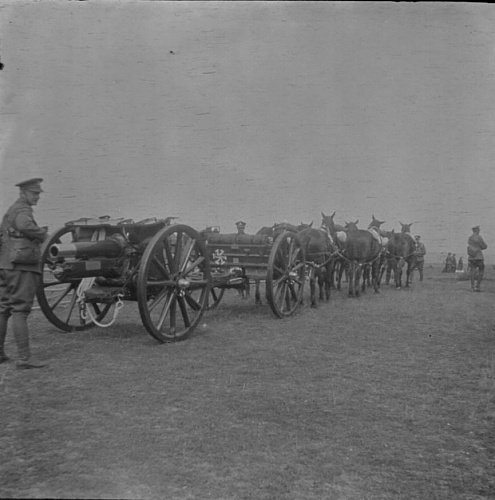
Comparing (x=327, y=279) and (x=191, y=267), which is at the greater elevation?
(x=191, y=267)

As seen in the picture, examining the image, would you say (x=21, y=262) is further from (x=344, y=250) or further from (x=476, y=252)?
(x=476, y=252)

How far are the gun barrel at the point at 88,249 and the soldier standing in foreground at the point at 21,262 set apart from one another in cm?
31

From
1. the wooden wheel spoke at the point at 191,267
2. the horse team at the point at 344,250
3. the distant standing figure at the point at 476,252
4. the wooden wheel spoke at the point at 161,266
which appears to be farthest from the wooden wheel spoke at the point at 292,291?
the distant standing figure at the point at 476,252

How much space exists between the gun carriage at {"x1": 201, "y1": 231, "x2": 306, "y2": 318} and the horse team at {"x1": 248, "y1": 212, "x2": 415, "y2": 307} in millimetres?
626

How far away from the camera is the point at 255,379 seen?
4914 millimetres

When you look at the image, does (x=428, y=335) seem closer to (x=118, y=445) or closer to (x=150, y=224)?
(x=150, y=224)

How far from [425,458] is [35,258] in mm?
4035

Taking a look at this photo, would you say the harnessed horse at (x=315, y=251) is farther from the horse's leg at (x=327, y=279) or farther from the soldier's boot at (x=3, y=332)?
the soldier's boot at (x=3, y=332)

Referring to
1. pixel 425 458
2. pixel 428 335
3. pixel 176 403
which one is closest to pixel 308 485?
pixel 425 458

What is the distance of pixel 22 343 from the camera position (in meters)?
5.05

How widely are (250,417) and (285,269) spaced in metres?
4.93

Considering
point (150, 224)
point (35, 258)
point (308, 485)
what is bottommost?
Result: point (308, 485)

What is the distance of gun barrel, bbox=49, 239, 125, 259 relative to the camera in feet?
18.1

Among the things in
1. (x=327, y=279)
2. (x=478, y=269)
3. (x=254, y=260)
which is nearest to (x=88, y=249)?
(x=254, y=260)
